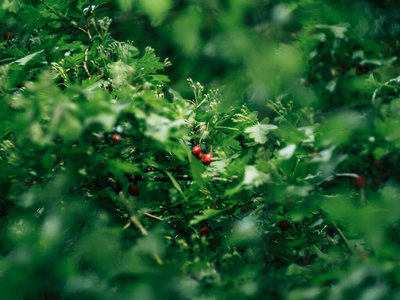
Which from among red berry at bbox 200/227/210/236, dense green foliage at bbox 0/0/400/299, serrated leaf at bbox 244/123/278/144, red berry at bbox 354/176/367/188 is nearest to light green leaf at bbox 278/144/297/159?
dense green foliage at bbox 0/0/400/299

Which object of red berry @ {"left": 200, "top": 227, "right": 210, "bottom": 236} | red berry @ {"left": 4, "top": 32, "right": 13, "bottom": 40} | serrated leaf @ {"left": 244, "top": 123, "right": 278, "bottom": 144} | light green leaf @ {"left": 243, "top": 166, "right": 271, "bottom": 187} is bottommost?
red berry @ {"left": 200, "top": 227, "right": 210, "bottom": 236}

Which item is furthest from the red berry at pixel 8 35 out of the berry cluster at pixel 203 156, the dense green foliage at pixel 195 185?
the berry cluster at pixel 203 156

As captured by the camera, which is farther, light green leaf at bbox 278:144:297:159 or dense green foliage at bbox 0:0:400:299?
light green leaf at bbox 278:144:297:159

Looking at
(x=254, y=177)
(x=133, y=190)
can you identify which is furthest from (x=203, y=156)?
(x=254, y=177)

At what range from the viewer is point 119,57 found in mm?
1759

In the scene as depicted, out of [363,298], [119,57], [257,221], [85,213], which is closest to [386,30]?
[257,221]

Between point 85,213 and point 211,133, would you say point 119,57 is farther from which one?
point 85,213

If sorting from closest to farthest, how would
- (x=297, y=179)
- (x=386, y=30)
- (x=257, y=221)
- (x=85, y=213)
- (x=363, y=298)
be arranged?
(x=363, y=298)
(x=85, y=213)
(x=297, y=179)
(x=257, y=221)
(x=386, y=30)

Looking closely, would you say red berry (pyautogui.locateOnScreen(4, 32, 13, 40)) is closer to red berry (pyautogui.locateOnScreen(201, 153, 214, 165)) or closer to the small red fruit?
the small red fruit

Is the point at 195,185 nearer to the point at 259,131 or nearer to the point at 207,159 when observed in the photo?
the point at 207,159

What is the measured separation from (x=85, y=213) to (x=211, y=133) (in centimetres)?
77

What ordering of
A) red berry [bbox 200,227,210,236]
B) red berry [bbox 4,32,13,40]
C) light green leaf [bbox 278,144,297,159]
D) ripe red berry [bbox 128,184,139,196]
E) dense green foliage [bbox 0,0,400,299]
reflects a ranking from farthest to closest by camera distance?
A: 1. red berry [bbox 4,32,13,40]
2. red berry [bbox 200,227,210,236]
3. ripe red berry [bbox 128,184,139,196]
4. light green leaf [bbox 278,144,297,159]
5. dense green foliage [bbox 0,0,400,299]

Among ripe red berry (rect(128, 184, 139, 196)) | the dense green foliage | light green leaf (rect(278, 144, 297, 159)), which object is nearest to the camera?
the dense green foliage

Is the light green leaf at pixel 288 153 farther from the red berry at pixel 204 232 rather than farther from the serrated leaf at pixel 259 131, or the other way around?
the red berry at pixel 204 232
